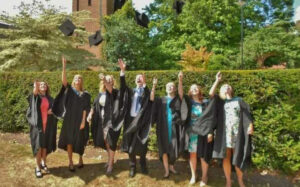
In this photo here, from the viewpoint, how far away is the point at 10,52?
50.0 feet

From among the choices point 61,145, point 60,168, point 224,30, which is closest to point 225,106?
point 61,145

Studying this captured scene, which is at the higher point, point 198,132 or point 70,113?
point 70,113

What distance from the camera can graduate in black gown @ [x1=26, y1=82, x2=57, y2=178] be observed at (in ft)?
17.1

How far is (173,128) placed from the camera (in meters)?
5.08

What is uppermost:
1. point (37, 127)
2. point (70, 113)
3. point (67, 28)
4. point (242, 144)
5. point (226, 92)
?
point (67, 28)

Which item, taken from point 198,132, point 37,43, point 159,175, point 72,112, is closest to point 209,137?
point 198,132

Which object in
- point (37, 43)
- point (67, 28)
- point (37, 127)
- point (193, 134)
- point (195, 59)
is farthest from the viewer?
point (195, 59)

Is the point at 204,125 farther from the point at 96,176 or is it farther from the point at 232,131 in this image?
the point at 96,176

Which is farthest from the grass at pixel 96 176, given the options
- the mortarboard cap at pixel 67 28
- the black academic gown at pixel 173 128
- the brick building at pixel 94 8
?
the brick building at pixel 94 8

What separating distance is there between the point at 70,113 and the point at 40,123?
59cm

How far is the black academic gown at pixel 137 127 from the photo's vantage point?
508cm

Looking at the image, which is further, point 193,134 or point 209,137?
point 193,134

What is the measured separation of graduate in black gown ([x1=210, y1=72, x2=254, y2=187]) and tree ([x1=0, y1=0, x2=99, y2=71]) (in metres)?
12.8

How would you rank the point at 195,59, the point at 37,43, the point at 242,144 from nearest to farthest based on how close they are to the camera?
the point at 242,144
the point at 37,43
the point at 195,59
